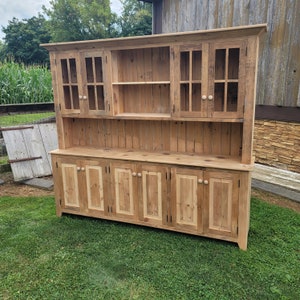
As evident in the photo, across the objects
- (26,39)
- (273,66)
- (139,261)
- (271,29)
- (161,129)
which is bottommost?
(139,261)

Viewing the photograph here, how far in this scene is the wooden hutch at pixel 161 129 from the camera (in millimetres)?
2453

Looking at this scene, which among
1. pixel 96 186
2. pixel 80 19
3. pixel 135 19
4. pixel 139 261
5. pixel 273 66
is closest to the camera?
pixel 139 261

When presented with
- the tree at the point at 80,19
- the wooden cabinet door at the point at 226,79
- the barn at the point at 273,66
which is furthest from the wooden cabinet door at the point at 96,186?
the tree at the point at 80,19

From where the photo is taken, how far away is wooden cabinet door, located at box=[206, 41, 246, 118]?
2.37 meters

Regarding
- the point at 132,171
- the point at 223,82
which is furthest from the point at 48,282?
the point at 223,82

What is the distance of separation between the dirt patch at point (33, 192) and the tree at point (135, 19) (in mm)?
17087

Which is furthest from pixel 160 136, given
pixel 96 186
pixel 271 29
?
pixel 271 29

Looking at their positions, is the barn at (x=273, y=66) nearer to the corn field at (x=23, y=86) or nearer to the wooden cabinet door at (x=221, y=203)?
the wooden cabinet door at (x=221, y=203)

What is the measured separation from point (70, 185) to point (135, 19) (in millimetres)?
19438

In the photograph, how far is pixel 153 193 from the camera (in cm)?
279

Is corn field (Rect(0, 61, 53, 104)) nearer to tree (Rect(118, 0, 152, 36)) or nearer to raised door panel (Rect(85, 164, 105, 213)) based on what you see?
raised door panel (Rect(85, 164, 105, 213))

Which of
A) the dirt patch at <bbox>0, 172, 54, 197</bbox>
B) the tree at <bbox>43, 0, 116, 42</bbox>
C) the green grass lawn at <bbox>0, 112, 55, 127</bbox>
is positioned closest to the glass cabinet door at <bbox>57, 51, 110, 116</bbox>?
the dirt patch at <bbox>0, 172, 54, 197</bbox>

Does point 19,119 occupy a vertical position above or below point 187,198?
above

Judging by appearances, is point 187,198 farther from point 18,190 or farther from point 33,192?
point 18,190
